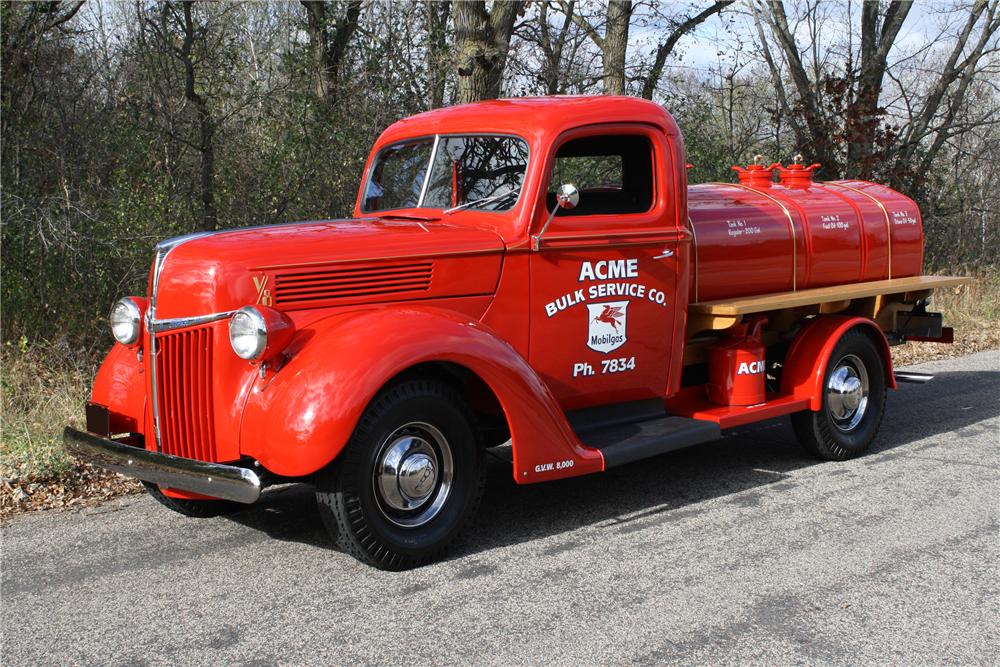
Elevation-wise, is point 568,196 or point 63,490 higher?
point 568,196

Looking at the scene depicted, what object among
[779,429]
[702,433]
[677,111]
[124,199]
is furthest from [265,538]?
[677,111]

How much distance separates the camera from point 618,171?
19.1 feet

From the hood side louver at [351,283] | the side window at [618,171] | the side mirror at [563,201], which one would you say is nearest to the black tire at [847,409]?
the side window at [618,171]

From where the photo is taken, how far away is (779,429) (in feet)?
23.1

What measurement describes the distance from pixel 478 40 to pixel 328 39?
2.06m

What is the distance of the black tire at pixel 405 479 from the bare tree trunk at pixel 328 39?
6.02m

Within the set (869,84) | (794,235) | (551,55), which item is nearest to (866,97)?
(869,84)

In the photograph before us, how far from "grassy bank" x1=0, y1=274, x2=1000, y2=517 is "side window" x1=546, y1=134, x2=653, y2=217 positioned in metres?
2.96

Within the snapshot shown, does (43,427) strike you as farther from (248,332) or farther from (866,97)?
(866,97)

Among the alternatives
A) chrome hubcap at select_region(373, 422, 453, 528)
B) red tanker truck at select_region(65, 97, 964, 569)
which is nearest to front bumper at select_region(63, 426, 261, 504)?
red tanker truck at select_region(65, 97, 964, 569)

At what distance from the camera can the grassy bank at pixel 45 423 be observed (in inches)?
210

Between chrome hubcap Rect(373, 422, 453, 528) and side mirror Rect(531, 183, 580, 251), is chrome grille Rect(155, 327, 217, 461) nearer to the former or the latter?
chrome hubcap Rect(373, 422, 453, 528)

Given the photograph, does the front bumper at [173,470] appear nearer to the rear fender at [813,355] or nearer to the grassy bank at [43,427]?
the grassy bank at [43,427]

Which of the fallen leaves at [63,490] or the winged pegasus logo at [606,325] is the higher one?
the winged pegasus logo at [606,325]
